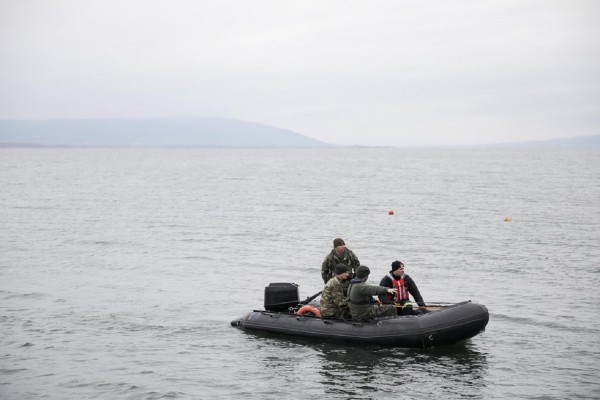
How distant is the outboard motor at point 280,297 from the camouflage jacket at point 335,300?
1.25 m

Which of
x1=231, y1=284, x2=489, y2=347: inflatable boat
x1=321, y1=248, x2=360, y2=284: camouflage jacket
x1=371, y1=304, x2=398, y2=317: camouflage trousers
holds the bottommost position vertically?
x1=231, y1=284, x2=489, y2=347: inflatable boat

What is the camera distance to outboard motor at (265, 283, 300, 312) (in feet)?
57.6

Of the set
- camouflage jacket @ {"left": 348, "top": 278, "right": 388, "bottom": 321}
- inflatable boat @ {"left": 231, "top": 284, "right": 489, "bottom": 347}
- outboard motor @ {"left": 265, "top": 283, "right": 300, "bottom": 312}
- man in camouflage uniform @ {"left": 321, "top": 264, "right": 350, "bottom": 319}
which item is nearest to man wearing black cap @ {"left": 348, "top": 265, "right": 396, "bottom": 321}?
camouflage jacket @ {"left": 348, "top": 278, "right": 388, "bottom": 321}

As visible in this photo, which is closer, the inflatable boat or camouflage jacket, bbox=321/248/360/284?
the inflatable boat

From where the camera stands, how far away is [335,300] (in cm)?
1641

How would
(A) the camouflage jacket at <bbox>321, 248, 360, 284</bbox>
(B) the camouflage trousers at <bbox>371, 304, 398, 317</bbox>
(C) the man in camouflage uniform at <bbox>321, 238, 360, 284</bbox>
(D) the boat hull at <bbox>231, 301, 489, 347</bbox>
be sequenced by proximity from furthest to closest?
1. (A) the camouflage jacket at <bbox>321, 248, 360, 284</bbox>
2. (C) the man in camouflage uniform at <bbox>321, 238, 360, 284</bbox>
3. (B) the camouflage trousers at <bbox>371, 304, 398, 317</bbox>
4. (D) the boat hull at <bbox>231, 301, 489, 347</bbox>

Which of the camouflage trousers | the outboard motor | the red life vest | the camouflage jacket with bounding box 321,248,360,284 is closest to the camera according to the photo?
the camouflage trousers

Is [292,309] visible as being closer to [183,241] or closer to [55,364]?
[55,364]

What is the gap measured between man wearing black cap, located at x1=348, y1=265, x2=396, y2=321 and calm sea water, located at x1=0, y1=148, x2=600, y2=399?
730mm

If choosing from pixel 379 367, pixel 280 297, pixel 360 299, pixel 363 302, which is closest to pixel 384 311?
pixel 363 302

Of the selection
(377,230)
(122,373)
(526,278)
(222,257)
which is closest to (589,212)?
(377,230)

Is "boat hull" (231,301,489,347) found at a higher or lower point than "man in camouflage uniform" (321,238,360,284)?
lower

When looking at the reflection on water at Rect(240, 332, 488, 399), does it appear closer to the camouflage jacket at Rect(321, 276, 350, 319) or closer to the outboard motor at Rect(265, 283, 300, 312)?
the camouflage jacket at Rect(321, 276, 350, 319)

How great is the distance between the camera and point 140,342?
55.3ft
